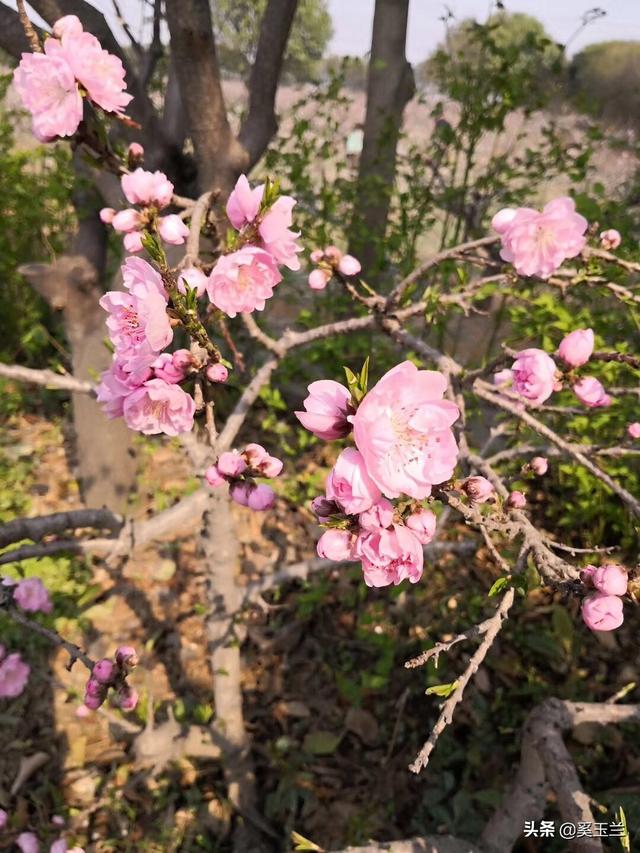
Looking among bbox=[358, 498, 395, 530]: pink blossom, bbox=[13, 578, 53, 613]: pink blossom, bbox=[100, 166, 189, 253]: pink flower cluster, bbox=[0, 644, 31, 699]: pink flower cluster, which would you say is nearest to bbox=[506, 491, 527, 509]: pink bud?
bbox=[358, 498, 395, 530]: pink blossom

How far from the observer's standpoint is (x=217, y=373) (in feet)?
3.35

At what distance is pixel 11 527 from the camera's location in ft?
4.58

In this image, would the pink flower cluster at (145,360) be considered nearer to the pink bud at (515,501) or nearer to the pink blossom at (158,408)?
the pink blossom at (158,408)

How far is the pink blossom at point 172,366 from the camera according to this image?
0.97 meters

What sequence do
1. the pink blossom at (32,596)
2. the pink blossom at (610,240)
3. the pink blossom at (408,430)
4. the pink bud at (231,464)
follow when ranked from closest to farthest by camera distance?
the pink blossom at (408,430), the pink bud at (231,464), the pink blossom at (610,240), the pink blossom at (32,596)

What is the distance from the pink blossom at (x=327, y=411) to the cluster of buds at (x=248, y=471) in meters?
0.27

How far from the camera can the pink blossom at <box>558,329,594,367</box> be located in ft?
4.18

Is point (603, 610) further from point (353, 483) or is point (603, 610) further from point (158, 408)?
point (158, 408)

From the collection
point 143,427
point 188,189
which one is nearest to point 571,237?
point 143,427

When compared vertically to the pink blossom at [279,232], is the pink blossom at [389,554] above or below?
below

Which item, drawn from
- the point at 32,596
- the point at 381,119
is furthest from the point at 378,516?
the point at 381,119

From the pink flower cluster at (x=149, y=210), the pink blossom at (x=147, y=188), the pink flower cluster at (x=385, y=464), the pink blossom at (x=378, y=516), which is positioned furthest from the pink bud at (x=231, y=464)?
the pink blossom at (x=147, y=188)

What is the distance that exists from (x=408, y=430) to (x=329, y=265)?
91cm

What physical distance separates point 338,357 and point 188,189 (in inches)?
53.4
